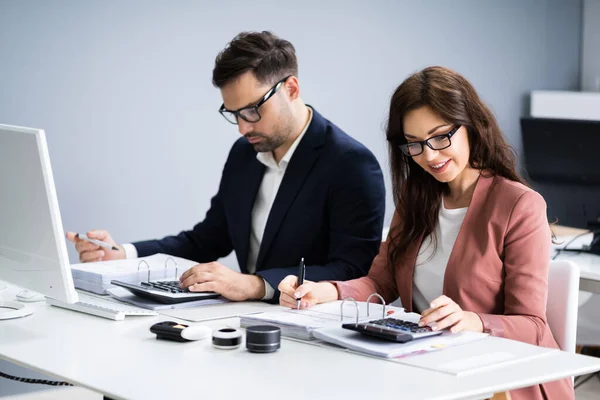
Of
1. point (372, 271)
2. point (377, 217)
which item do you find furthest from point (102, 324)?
point (377, 217)

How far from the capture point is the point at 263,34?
2.83 metres

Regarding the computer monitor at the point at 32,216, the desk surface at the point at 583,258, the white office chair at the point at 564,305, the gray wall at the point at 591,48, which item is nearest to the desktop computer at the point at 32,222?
the computer monitor at the point at 32,216

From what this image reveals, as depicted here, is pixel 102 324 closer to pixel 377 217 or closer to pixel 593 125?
pixel 377 217

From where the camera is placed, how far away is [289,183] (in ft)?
9.32

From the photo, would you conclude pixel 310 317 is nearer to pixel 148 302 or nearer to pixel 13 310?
pixel 148 302

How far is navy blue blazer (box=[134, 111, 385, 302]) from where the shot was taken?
2725mm

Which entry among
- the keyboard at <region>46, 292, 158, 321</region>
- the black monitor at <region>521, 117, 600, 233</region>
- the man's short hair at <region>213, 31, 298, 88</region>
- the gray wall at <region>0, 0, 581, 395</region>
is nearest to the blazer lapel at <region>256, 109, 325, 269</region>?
the man's short hair at <region>213, 31, 298, 88</region>

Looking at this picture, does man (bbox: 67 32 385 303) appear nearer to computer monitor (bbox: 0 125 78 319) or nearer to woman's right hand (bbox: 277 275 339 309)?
woman's right hand (bbox: 277 275 339 309)

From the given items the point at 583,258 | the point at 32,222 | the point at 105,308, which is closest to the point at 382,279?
the point at 105,308

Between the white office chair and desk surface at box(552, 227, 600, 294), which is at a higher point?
the white office chair

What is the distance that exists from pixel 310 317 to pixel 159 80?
195cm

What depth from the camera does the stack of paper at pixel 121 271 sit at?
2562 millimetres

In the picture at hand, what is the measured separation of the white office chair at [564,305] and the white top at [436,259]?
0.28 m

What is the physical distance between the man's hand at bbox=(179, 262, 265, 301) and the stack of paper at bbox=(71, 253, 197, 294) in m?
0.20
